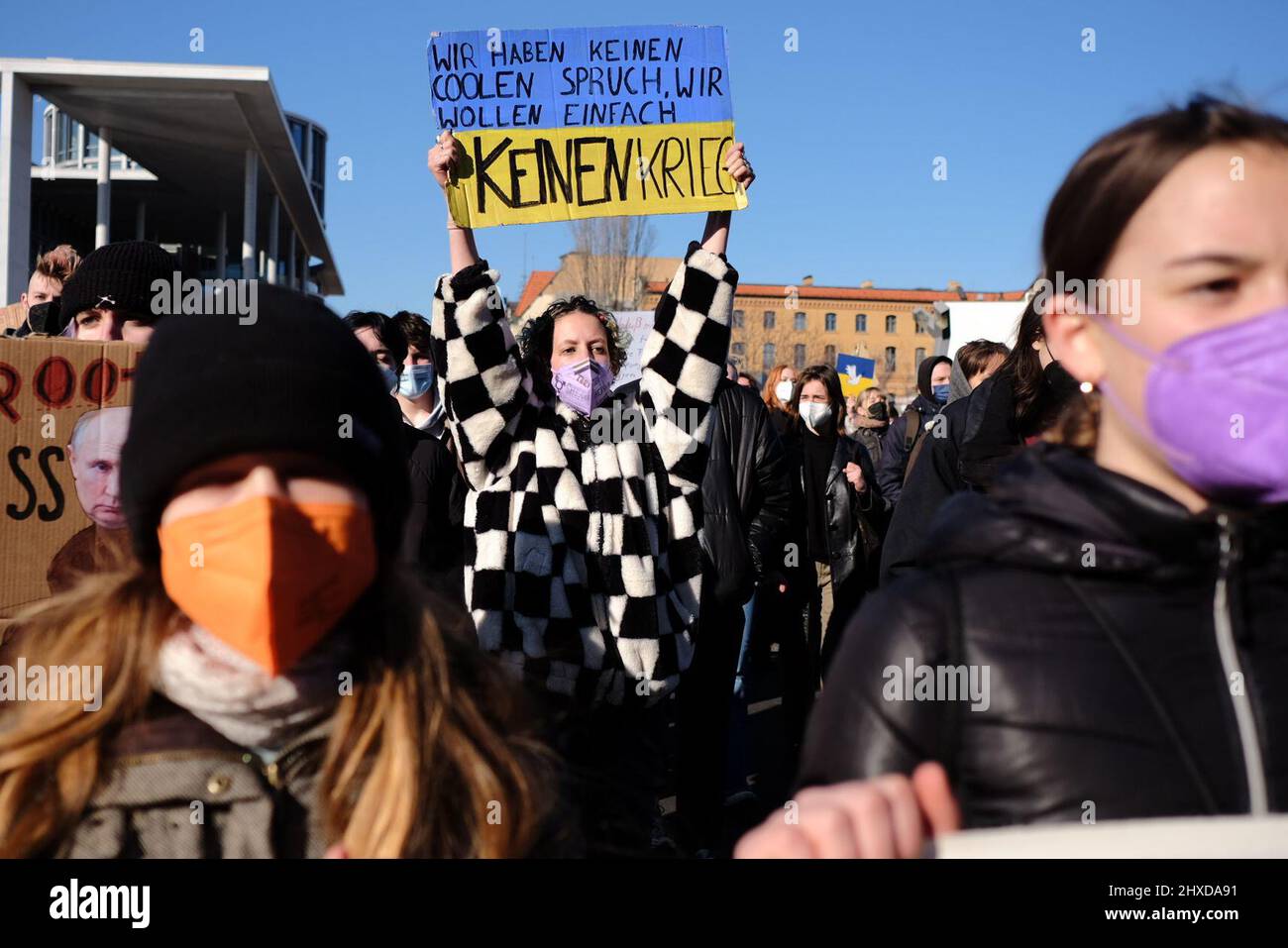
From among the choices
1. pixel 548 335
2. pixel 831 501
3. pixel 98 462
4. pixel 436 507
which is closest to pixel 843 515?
pixel 831 501

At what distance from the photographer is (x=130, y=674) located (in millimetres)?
1707

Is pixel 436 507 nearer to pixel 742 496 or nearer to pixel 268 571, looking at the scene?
pixel 742 496

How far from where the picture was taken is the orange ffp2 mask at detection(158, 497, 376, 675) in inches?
64.2

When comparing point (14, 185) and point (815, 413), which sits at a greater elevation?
point (14, 185)

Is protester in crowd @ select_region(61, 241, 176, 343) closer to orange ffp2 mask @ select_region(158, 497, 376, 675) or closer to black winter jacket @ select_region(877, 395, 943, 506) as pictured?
orange ffp2 mask @ select_region(158, 497, 376, 675)

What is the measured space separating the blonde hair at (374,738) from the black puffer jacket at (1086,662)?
482 millimetres

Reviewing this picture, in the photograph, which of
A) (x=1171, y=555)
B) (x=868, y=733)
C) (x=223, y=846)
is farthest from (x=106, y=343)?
(x=1171, y=555)

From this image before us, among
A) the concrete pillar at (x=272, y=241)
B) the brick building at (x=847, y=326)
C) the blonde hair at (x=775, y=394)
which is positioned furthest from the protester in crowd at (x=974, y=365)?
the brick building at (x=847, y=326)

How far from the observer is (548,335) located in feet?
13.0

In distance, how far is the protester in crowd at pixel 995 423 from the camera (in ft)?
12.0

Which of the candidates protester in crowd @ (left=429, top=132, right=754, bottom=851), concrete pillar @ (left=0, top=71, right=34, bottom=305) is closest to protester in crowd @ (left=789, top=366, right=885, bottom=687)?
protester in crowd @ (left=429, top=132, right=754, bottom=851)

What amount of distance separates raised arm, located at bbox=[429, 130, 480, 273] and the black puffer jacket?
83.3 inches

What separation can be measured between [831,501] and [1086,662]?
249 inches

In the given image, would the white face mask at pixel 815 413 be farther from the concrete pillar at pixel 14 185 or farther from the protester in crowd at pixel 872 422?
the concrete pillar at pixel 14 185
